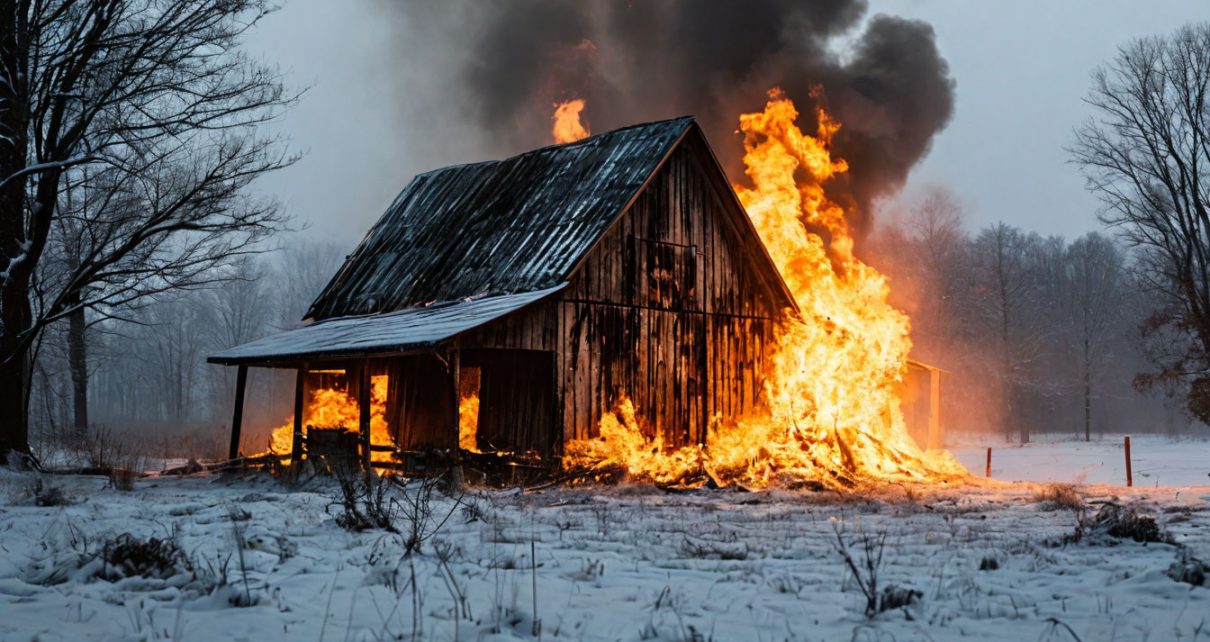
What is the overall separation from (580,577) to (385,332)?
1079 cm

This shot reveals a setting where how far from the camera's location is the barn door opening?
56.2 feet

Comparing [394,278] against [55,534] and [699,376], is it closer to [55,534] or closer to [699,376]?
[699,376]

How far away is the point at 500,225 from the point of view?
20.3 metres

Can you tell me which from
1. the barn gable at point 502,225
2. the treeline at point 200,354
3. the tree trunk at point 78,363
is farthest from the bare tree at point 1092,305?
the treeline at point 200,354

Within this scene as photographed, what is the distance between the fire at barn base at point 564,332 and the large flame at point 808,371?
115 millimetres

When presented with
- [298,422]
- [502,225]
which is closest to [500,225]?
[502,225]

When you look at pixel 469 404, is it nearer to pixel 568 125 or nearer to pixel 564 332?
pixel 564 332

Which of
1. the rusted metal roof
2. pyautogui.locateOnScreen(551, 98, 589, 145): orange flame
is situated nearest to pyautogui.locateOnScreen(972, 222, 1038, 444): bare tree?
pyautogui.locateOnScreen(551, 98, 589, 145): orange flame

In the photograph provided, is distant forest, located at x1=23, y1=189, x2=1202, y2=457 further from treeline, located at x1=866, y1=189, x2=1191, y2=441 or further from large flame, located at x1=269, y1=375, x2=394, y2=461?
large flame, located at x1=269, y1=375, x2=394, y2=461

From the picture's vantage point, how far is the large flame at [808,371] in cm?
1778

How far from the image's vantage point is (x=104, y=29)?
1628 cm

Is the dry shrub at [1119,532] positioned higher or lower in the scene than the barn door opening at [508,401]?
lower

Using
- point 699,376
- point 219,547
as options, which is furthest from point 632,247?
point 219,547

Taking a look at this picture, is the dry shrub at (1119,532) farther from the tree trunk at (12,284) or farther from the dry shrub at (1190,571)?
the tree trunk at (12,284)
